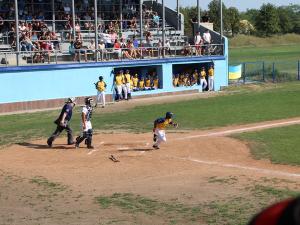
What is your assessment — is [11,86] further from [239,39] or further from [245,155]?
[239,39]

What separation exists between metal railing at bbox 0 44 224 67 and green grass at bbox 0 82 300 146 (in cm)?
331

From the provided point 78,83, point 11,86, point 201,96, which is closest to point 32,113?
point 11,86

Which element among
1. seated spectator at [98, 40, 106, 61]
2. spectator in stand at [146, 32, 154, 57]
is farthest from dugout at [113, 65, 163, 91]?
seated spectator at [98, 40, 106, 61]

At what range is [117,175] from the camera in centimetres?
1390

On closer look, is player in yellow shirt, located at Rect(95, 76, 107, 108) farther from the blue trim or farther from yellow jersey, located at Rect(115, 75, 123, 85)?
the blue trim

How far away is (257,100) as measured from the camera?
30672mm

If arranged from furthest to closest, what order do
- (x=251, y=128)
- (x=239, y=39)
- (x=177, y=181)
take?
(x=239, y=39), (x=251, y=128), (x=177, y=181)

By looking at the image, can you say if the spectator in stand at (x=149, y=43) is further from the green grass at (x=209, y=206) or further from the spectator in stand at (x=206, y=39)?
the green grass at (x=209, y=206)

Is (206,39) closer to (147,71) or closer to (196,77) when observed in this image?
(196,77)

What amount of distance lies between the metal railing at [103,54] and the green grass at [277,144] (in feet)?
44.9

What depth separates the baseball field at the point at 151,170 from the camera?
10.5 metres

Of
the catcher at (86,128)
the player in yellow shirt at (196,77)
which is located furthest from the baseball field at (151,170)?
the player in yellow shirt at (196,77)

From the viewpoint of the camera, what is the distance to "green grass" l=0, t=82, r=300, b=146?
2177cm

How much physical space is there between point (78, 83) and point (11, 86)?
393 centimetres
